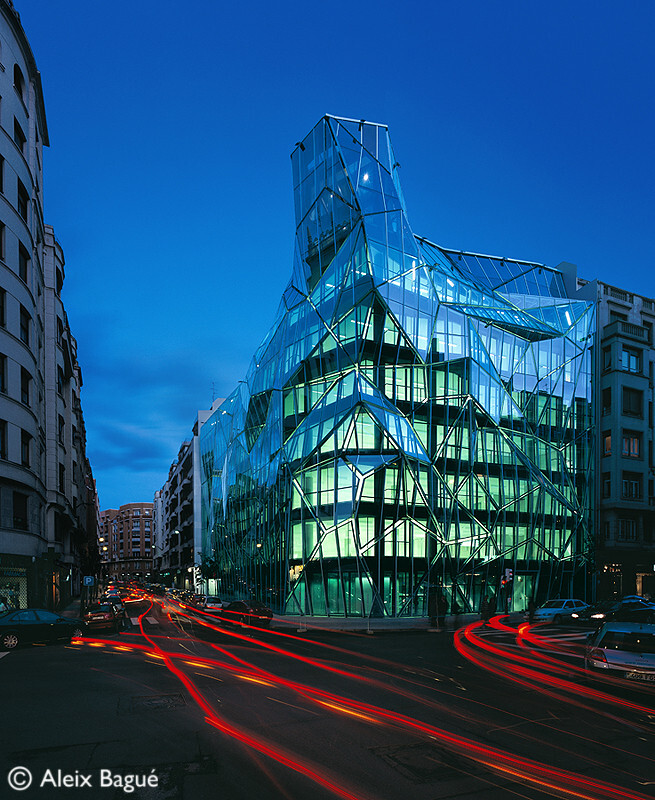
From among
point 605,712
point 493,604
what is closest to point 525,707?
point 605,712

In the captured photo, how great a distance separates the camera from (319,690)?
42.0ft

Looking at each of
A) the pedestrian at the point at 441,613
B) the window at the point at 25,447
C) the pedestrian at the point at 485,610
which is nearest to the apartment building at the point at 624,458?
the pedestrian at the point at 485,610

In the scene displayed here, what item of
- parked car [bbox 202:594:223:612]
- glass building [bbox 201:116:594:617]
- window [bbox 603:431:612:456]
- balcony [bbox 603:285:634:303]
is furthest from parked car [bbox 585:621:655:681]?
balcony [bbox 603:285:634:303]

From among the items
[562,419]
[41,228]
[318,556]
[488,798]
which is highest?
Result: [41,228]

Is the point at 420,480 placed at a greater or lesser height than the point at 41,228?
lesser

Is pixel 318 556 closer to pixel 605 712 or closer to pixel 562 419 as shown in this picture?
pixel 562 419

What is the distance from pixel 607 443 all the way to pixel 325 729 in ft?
173

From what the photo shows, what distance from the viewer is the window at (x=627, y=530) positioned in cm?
5422

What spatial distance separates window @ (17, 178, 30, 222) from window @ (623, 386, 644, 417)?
49043 millimetres

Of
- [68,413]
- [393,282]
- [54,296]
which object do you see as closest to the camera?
[393,282]

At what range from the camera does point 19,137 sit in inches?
1336

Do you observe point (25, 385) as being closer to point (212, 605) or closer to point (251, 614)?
point (251, 614)

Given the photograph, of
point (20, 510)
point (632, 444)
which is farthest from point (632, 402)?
point (20, 510)

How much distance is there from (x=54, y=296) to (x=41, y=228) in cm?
961
